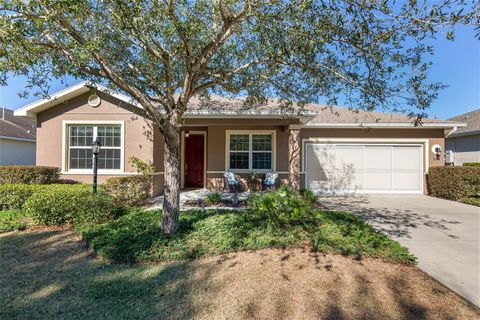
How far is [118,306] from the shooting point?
9.93 feet

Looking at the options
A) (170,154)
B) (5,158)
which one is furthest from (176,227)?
(5,158)

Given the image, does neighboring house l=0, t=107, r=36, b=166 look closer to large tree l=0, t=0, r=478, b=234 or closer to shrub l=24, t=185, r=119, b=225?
shrub l=24, t=185, r=119, b=225

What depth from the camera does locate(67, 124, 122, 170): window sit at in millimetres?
9406

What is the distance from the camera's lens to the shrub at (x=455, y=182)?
9.55 meters

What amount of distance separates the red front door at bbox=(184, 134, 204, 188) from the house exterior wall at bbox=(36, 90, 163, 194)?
97.2 inches

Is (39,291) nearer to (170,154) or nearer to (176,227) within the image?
(176,227)

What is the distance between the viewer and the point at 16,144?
54.1ft

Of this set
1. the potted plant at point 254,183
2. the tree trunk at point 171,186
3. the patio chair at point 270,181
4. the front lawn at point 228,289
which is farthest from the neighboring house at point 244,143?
the front lawn at point 228,289

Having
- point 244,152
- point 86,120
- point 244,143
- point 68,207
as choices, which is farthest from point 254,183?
point 86,120

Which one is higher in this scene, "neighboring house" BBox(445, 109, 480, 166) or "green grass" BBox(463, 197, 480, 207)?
"neighboring house" BBox(445, 109, 480, 166)

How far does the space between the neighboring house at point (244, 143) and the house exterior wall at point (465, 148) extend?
5500 mm

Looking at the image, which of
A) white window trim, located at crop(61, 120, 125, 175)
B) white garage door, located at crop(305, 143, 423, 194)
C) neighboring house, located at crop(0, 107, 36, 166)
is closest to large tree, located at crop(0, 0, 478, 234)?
white window trim, located at crop(61, 120, 125, 175)

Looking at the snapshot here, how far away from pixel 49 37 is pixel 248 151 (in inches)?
311

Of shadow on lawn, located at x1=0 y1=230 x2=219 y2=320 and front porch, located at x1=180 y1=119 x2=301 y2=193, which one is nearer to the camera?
shadow on lawn, located at x1=0 y1=230 x2=219 y2=320
